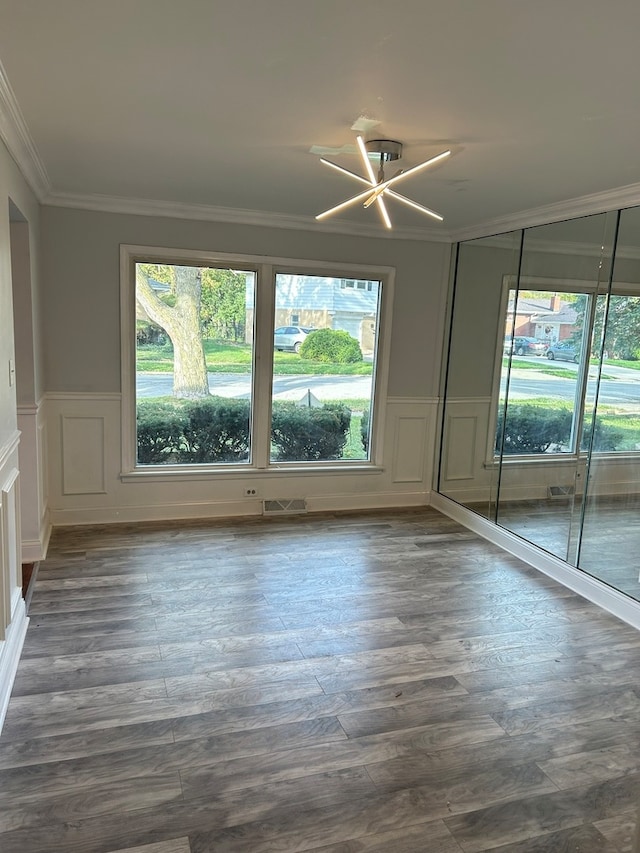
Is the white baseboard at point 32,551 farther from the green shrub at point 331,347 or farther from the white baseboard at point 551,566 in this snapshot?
the white baseboard at point 551,566

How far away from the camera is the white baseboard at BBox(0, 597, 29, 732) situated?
7.87ft

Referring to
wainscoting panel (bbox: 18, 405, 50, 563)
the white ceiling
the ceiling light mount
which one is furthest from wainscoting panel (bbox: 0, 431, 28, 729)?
the ceiling light mount

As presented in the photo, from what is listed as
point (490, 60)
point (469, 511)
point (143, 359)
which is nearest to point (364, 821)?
point (490, 60)

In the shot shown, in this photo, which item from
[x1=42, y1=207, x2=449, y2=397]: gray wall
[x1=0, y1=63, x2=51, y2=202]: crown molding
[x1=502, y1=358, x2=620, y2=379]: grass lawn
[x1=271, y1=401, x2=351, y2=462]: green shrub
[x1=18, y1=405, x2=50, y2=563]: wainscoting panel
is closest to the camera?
[x1=0, y1=63, x2=51, y2=202]: crown molding

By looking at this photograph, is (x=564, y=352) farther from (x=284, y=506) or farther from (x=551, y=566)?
(x=284, y=506)

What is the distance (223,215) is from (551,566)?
11.4 ft

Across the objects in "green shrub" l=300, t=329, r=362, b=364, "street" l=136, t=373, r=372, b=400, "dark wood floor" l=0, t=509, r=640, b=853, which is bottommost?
"dark wood floor" l=0, t=509, r=640, b=853

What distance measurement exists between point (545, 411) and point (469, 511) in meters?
1.17

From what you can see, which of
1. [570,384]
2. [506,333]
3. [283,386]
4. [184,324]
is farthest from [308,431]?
[570,384]

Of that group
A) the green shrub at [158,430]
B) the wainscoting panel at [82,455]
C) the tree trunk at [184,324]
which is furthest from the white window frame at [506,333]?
the wainscoting panel at [82,455]

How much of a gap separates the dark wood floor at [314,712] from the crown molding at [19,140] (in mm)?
2380

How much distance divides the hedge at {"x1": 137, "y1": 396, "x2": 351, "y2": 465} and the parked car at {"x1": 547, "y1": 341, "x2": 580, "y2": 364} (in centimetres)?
185

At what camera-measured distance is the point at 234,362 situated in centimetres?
490

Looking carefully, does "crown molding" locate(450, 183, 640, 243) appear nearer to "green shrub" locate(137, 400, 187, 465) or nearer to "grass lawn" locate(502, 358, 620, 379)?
"grass lawn" locate(502, 358, 620, 379)
